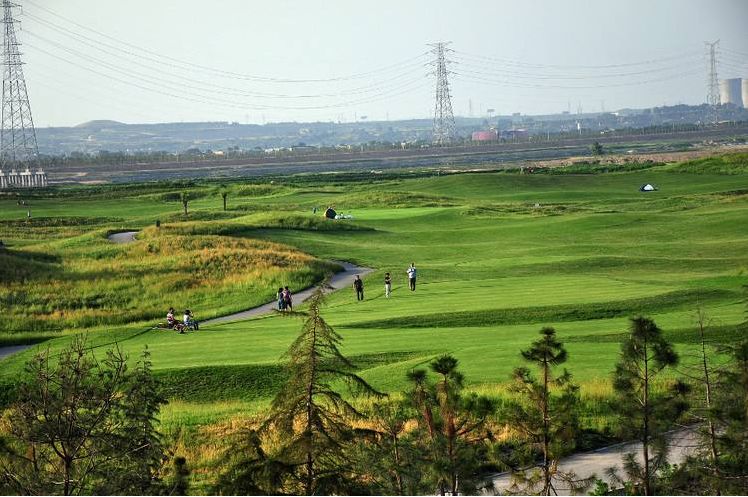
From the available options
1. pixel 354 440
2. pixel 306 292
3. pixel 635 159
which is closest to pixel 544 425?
pixel 354 440

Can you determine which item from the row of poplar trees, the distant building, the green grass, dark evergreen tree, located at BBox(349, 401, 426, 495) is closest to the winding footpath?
the row of poplar trees

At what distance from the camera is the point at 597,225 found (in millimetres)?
65062

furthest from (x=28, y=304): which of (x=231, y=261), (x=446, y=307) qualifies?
(x=446, y=307)

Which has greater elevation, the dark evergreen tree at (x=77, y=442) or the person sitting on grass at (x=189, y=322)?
the dark evergreen tree at (x=77, y=442)

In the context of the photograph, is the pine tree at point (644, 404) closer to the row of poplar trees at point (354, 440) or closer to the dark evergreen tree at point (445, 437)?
the row of poplar trees at point (354, 440)

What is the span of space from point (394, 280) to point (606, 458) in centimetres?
2829

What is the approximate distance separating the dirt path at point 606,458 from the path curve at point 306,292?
13.1m

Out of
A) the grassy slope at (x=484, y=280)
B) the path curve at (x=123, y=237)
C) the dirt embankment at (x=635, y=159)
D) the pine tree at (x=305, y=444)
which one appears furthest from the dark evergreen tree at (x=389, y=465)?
the dirt embankment at (x=635, y=159)

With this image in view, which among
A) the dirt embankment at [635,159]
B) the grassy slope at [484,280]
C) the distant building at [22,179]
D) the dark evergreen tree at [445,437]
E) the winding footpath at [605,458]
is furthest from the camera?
the dirt embankment at [635,159]

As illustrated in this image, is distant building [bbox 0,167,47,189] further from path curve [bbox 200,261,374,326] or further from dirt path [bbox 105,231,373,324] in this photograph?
path curve [bbox 200,261,374,326]

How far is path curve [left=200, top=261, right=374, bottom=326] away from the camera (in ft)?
122

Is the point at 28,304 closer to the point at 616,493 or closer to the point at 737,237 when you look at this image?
the point at 616,493

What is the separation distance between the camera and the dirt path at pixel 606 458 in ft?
55.0

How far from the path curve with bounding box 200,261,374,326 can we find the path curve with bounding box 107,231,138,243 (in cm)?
1560
